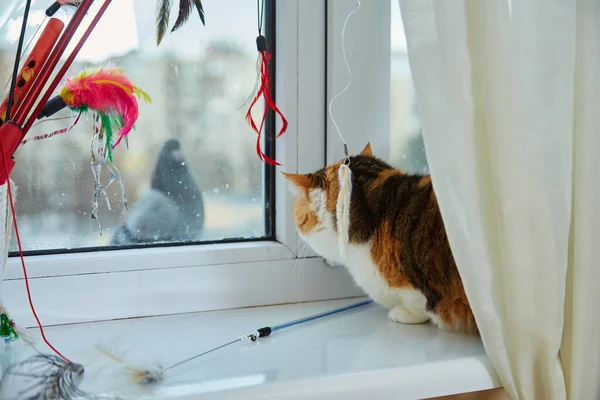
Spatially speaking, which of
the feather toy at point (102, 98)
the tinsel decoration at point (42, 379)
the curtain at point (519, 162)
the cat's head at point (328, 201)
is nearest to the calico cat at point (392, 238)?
the cat's head at point (328, 201)

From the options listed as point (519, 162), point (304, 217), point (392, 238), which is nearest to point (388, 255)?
point (392, 238)

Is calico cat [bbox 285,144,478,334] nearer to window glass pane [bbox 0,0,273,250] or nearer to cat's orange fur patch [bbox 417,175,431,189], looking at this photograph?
cat's orange fur patch [bbox 417,175,431,189]

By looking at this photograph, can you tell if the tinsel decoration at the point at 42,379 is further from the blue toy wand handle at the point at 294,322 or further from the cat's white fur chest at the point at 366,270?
the cat's white fur chest at the point at 366,270

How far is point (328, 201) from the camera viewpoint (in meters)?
0.88

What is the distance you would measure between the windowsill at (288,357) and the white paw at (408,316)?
0.01 meters

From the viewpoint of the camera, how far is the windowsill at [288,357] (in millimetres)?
654

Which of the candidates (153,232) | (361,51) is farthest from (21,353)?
(361,51)

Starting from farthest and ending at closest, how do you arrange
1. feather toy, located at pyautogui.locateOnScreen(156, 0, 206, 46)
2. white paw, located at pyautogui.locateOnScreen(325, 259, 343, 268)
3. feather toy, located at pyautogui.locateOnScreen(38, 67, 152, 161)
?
white paw, located at pyautogui.locateOnScreen(325, 259, 343, 268), feather toy, located at pyautogui.locateOnScreen(156, 0, 206, 46), feather toy, located at pyautogui.locateOnScreen(38, 67, 152, 161)

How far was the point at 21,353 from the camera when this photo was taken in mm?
728

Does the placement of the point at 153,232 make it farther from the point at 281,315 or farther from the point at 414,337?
the point at 414,337

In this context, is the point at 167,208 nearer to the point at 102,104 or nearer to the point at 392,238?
the point at 102,104

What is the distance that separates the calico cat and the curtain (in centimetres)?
11

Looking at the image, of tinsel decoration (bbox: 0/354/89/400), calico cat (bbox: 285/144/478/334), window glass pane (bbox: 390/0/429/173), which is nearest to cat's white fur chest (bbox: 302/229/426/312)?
calico cat (bbox: 285/144/478/334)

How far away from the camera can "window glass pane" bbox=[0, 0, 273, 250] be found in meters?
0.90
